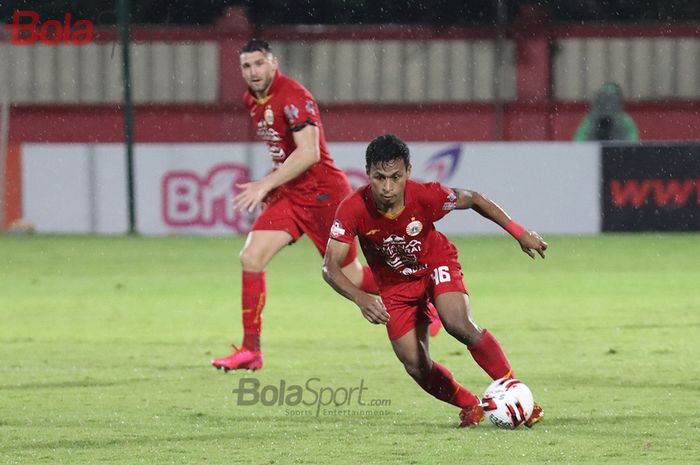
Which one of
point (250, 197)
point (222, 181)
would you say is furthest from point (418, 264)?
point (222, 181)

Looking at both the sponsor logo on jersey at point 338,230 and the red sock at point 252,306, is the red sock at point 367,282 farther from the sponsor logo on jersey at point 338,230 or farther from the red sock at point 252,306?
the sponsor logo on jersey at point 338,230

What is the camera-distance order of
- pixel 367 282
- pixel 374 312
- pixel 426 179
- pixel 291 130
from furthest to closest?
pixel 426 179, pixel 367 282, pixel 291 130, pixel 374 312

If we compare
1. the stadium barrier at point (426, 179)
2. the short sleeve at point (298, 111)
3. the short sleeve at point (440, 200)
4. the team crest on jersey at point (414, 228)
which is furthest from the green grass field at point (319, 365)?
the stadium barrier at point (426, 179)

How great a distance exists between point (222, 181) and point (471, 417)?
14.6 metres

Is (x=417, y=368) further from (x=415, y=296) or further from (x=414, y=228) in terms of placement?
(x=414, y=228)

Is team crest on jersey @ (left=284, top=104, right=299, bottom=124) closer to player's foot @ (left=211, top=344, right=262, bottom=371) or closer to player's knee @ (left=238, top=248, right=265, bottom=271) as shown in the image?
player's knee @ (left=238, top=248, right=265, bottom=271)

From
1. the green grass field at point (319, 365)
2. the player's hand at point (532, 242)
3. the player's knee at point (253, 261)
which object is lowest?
the green grass field at point (319, 365)

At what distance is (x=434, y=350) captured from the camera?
9.90 metres

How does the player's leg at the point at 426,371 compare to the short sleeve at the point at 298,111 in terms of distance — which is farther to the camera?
the short sleeve at the point at 298,111

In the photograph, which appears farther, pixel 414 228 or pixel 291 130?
pixel 291 130

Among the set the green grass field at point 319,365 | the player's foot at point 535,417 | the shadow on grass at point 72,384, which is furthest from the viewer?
the shadow on grass at point 72,384

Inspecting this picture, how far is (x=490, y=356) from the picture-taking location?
6980 millimetres

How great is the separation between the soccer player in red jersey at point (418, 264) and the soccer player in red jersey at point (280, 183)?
1983 millimetres

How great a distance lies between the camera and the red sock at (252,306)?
912cm
